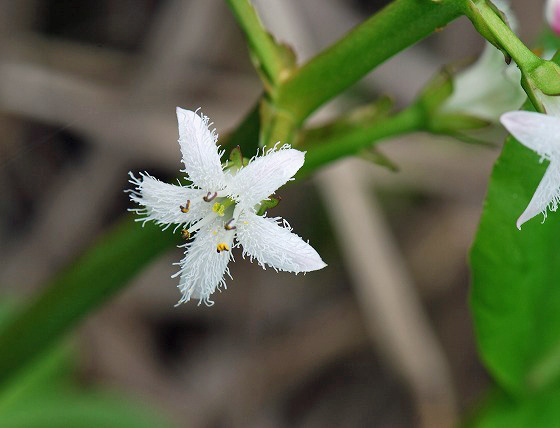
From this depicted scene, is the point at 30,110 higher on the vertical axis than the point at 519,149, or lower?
higher

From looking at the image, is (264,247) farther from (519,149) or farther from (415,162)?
(415,162)

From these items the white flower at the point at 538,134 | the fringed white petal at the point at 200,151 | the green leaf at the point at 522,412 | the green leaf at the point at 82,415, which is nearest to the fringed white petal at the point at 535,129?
the white flower at the point at 538,134

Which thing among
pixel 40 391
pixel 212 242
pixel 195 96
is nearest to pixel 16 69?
pixel 195 96

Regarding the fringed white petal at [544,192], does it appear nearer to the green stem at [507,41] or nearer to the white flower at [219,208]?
the green stem at [507,41]

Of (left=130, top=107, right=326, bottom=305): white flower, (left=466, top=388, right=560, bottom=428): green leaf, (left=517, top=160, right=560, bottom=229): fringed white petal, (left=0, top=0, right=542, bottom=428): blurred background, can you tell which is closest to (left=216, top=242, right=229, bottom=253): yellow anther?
(left=130, top=107, right=326, bottom=305): white flower

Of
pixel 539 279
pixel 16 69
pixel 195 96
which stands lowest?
pixel 539 279

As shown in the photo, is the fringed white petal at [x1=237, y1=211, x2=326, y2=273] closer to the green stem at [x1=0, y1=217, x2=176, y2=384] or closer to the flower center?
the flower center

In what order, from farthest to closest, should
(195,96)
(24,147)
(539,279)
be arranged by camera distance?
(195,96)
(24,147)
(539,279)
